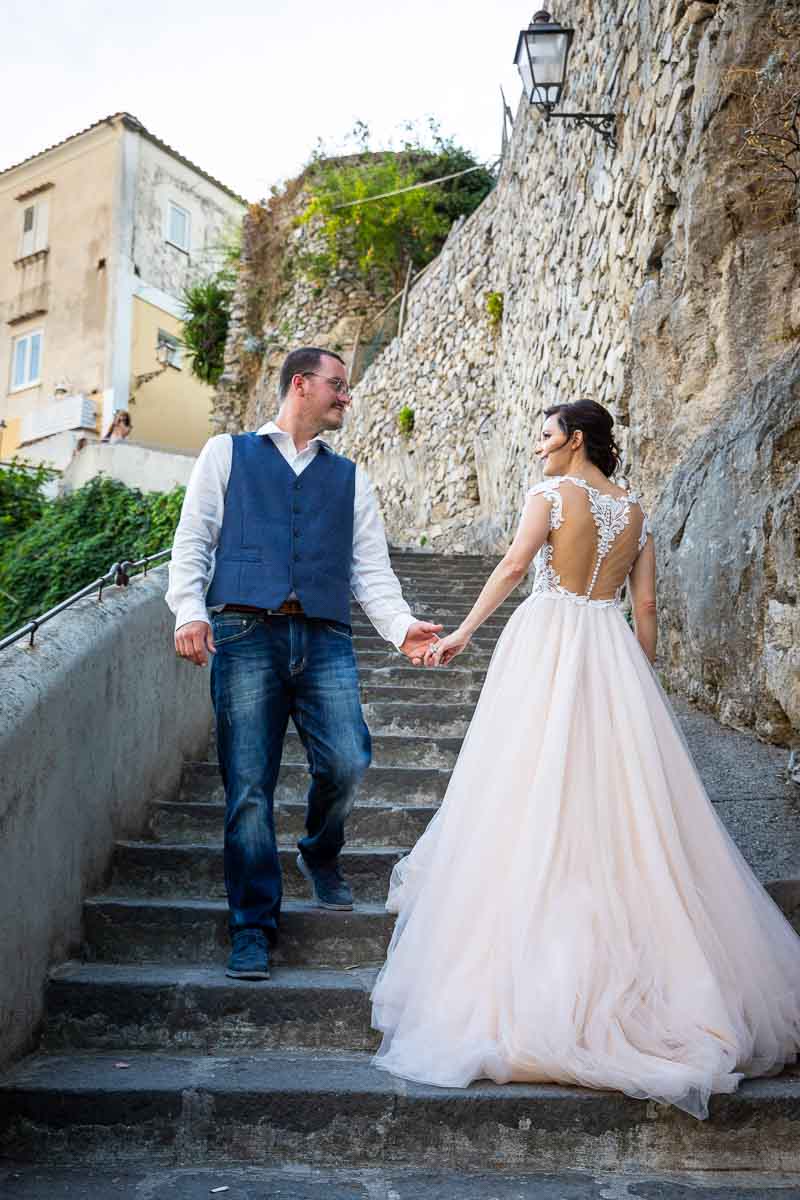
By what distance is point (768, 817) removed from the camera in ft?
11.9

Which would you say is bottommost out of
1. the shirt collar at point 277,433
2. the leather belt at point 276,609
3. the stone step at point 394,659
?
the stone step at point 394,659

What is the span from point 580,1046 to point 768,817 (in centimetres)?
142

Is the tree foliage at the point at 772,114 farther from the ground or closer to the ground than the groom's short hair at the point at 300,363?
farther from the ground

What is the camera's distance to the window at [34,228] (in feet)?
78.4

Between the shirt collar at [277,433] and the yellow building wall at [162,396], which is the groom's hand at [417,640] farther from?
the yellow building wall at [162,396]

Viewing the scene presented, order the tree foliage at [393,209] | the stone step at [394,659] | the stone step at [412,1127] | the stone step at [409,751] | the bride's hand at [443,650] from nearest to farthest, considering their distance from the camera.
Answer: the stone step at [412,1127] → the bride's hand at [443,650] → the stone step at [409,751] → the stone step at [394,659] → the tree foliage at [393,209]

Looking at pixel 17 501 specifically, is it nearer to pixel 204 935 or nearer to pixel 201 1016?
pixel 204 935

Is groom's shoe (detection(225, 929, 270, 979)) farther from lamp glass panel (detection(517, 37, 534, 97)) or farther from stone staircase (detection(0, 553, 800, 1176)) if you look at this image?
lamp glass panel (detection(517, 37, 534, 97))

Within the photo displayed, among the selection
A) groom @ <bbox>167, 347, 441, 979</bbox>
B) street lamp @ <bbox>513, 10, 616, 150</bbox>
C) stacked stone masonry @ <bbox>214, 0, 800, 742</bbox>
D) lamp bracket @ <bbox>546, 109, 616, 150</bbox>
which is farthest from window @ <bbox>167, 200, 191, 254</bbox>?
groom @ <bbox>167, 347, 441, 979</bbox>

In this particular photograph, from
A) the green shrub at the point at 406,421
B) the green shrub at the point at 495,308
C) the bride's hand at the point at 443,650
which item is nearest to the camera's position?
the bride's hand at the point at 443,650

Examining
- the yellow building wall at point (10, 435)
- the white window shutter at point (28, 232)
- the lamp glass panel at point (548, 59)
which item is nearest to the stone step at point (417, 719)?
the lamp glass panel at point (548, 59)

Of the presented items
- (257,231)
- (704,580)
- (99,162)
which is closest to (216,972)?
(704,580)

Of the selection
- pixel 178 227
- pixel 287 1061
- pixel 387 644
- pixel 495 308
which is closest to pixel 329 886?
pixel 287 1061

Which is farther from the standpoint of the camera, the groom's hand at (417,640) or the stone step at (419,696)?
the stone step at (419,696)
